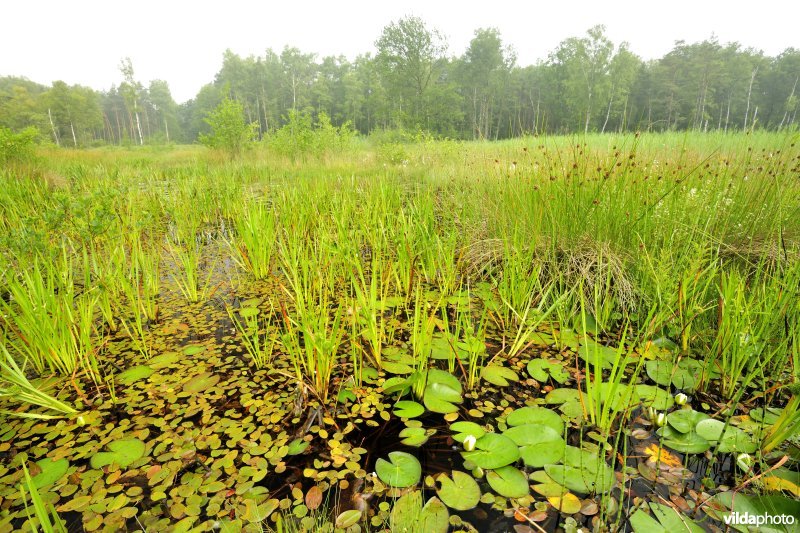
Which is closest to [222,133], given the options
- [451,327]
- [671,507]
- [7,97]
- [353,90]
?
[451,327]

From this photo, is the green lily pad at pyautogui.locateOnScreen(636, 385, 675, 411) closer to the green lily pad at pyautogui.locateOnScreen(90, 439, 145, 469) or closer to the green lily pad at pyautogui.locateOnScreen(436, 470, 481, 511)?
the green lily pad at pyautogui.locateOnScreen(436, 470, 481, 511)

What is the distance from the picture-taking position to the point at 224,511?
101cm

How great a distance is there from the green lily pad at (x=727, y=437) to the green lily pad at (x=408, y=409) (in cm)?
103

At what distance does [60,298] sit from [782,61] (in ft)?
150

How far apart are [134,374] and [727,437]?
2499 mm

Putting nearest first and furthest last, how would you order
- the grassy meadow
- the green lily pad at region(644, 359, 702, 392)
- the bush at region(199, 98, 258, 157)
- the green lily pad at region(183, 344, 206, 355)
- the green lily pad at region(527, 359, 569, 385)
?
the grassy meadow, the green lily pad at region(644, 359, 702, 392), the green lily pad at region(527, 359, 569, 385), the green lily pad at region(183, 344, 206, 355), the bush at region(199, 98, 258, 157)

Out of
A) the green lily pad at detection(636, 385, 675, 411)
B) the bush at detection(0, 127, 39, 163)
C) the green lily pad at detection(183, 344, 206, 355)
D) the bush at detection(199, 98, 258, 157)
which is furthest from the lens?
the bush at detection(199, 98, 258, 157)

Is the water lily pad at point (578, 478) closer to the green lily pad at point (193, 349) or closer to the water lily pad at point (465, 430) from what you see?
the water lily pad at point (465, 430)

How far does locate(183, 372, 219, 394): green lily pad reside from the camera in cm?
156

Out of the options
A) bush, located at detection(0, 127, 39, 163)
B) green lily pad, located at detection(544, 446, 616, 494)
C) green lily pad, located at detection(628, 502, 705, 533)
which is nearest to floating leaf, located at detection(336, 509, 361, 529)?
green lily pad, located at detection(544, 446, 616, 494)

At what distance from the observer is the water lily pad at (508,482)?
1070 millimetres

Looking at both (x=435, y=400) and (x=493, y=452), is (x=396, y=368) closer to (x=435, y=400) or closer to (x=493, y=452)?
(x=435, y=400)

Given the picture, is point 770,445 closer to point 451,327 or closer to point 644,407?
point 644,407

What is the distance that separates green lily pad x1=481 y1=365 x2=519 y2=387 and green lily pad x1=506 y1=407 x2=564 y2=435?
209 millimetres
